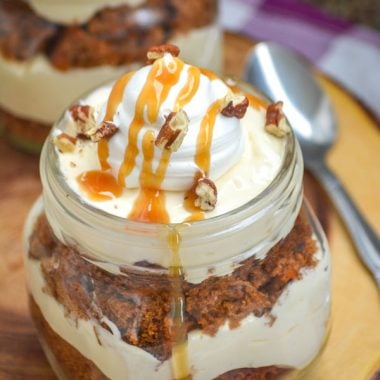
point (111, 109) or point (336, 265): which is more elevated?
point (111, 109)

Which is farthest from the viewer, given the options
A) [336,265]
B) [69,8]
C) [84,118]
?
[69,8]

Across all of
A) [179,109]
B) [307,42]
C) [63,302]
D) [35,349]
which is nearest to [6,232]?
[35,349]

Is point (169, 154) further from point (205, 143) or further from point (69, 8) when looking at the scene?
point (69, 8)

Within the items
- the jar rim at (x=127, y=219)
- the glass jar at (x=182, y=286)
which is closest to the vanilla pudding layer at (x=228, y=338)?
the glass jar at (x=182, y=286)

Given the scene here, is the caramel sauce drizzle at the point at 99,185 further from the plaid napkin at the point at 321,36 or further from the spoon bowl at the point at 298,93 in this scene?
the plaid napkin at the point at 321,36

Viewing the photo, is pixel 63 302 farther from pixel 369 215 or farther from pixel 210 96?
pixel 369 215

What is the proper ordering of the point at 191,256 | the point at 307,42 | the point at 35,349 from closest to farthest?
the point at 191,256
the point at 35,349
the point at 307,42

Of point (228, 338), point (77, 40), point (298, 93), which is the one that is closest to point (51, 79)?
point (77, 40)
